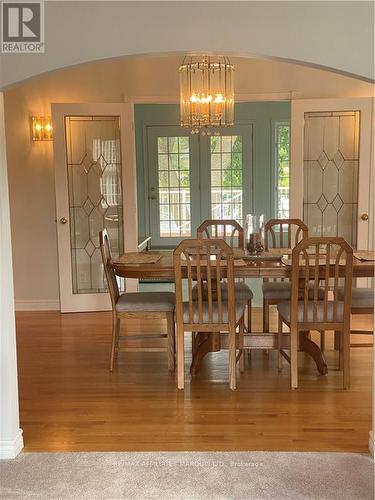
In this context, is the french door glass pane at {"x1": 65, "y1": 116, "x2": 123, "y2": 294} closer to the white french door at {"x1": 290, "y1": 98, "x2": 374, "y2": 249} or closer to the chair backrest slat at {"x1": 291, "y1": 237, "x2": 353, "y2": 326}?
the white french door at {"x1": 290, "y1": 98, "x2": 374, "y2": 249}

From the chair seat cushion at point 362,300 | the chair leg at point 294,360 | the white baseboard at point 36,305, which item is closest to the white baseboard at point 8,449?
the chair leg at point 294,360

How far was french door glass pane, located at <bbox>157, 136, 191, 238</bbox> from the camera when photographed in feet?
31.3

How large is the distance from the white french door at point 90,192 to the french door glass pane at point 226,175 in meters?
3.59

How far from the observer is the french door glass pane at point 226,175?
9.45 metres

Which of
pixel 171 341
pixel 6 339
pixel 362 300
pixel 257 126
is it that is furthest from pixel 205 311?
pixel 257 126

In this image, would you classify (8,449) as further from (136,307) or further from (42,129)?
(42,129)

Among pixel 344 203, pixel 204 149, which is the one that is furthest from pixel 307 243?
pixel 204 149

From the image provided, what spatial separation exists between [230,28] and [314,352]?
2.39 meters

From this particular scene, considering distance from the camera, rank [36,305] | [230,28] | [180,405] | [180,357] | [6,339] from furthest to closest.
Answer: [36,305]
[180,357]
[180,405]
[6,339]
[230,28]

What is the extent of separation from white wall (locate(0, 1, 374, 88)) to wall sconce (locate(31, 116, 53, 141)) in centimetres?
344

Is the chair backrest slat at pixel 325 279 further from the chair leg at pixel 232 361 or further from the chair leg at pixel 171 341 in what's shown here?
the chair leg at pixel 171 341

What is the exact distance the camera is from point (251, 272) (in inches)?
157

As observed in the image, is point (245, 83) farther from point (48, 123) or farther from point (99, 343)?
point (99, 343)

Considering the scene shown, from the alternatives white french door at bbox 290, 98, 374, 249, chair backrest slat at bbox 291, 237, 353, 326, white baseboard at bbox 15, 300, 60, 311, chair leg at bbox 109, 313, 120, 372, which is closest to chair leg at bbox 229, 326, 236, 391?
chair backrest slat at bbox 291, 237, 353, 326
